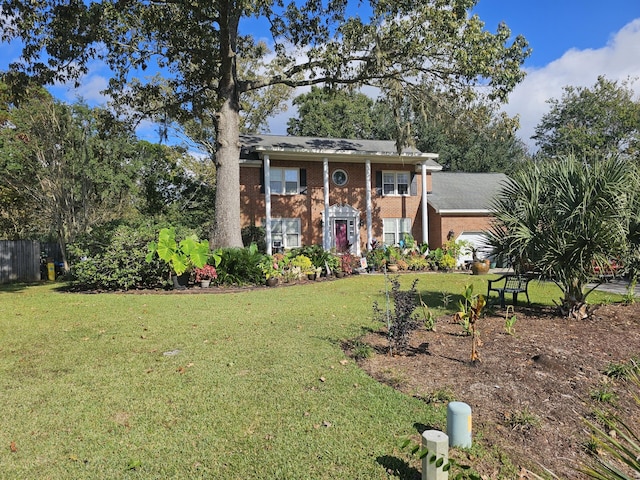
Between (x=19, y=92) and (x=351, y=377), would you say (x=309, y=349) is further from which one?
(x=19, y=92)

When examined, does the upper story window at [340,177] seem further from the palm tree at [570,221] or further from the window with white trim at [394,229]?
the palm tree at [570,221]

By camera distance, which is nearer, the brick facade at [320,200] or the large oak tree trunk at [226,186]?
the large oak tree trunk at [226,186]

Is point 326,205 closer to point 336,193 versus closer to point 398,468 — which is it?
point 336,193

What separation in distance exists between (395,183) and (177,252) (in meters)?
13.9

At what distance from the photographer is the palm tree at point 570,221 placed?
7016 millimetres

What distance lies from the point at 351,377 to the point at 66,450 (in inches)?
109

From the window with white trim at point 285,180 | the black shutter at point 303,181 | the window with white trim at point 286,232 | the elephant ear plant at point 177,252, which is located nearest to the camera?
the elephant ear plant at point 177,252

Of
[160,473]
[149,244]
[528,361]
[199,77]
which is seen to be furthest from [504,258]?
[199,77]

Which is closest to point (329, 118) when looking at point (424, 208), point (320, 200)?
point (320, 200)

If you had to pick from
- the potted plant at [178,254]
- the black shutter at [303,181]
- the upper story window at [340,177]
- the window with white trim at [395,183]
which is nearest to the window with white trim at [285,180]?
the black shutter at [303,181]

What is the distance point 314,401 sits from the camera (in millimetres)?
4078

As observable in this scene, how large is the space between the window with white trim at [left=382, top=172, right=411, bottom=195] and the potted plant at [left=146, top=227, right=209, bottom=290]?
1256 cm

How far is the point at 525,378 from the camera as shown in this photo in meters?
4.55

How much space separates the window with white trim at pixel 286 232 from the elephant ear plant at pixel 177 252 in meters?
7.96
